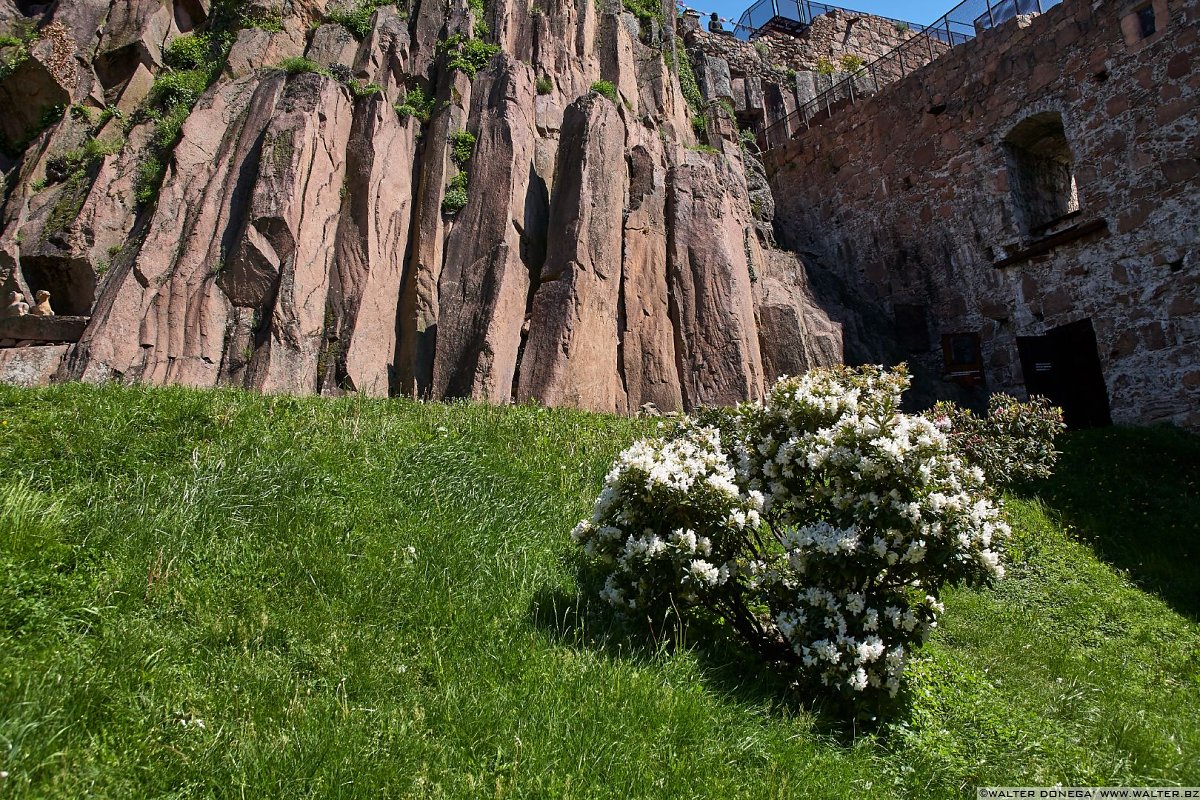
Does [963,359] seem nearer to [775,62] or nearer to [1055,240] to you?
[1055,240]

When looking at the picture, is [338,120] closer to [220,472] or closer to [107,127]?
[107,127]

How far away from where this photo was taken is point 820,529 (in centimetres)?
453

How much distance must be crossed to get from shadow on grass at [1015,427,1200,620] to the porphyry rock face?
15.5ft

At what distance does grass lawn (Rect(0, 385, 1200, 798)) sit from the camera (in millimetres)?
3307

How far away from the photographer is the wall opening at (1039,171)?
15488mm

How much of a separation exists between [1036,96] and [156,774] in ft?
59.2

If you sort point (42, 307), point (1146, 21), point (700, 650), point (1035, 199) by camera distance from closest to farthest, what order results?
1. point (700, 650)
2. point (42, 307)
3. point (1146, 21)
4. point (1035, 199)

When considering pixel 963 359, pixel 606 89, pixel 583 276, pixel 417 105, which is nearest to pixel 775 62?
pixel 606 89

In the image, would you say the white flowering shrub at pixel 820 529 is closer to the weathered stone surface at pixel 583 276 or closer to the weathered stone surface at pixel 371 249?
the weathered stone surface at pixel 583 276

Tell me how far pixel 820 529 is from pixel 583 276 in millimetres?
8524

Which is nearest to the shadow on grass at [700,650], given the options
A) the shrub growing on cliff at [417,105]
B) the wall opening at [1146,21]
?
the shrub growing on cliff at [417,105]

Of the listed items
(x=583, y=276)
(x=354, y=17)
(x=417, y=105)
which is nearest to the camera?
(x=583, y=276)

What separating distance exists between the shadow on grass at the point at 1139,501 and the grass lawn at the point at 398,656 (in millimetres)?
909

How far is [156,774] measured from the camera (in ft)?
10.0
